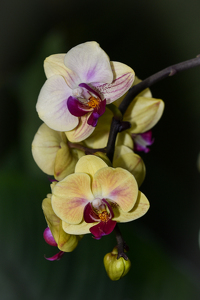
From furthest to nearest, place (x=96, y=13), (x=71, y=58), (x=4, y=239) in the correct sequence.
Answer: (x=96, y=13) → (x=4, y=239) → (x=71, y=58)

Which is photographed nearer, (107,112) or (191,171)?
(107,112)

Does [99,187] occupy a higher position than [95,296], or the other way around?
[99,187]

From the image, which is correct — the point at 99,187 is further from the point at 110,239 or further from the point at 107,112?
the point at 110,239

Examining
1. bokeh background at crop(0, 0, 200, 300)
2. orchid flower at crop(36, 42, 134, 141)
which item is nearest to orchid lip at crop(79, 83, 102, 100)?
orchid flower at crop(36, 42, 134, 141)

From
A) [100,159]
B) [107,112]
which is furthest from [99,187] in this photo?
[107,112]

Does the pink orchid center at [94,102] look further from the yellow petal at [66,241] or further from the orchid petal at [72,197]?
the yellow petal at [66,241]

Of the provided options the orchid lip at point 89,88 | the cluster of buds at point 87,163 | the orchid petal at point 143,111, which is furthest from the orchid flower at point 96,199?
the orchid petal at point 143,111

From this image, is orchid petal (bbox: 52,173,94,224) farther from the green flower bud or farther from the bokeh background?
the bokeh background
